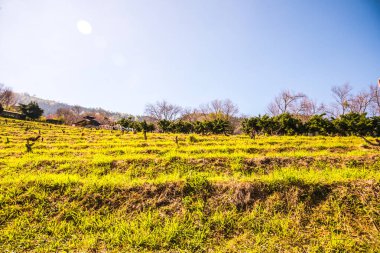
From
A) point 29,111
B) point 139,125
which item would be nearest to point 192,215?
point 139,125

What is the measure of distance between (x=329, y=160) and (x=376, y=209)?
204 inches

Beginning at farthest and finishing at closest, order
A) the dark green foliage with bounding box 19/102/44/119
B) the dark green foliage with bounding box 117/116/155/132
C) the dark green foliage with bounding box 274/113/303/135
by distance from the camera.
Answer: the dark green foliage with bounding box 19/102/44/119 → the dark green foliage with bounding box 117/116/155/132 → the dark green foliage with bounding box 274/113/303/135

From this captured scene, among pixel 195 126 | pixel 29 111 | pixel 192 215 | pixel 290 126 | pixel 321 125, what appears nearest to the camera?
pixel 192 215

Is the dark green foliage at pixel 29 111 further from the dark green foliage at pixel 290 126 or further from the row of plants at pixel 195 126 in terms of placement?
the dark green foliage at pixel 290 126

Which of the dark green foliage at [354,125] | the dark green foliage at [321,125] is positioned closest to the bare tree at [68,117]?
the dark green foliage at [321,125]

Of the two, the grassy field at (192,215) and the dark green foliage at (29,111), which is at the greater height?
the dark green foliage at (29,111)

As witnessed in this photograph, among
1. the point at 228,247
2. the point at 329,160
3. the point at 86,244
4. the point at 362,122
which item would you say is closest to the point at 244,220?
the point at 228,247

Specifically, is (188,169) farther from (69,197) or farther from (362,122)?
(362,122)

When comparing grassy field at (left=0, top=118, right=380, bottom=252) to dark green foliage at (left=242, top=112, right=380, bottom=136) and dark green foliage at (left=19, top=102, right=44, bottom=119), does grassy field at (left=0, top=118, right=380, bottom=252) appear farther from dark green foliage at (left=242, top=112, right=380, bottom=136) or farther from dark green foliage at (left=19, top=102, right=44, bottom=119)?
dark green foliage at (left=19, top=102, right=44, bottom=119)

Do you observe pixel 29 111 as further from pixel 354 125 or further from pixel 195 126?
pixel 354 125

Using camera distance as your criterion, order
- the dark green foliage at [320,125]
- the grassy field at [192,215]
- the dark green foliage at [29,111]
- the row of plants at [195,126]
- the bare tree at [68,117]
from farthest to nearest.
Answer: the bare tree at [68,117]
the dark green foliage at [29,111]
the row of plants at [195,126]
the dark green foliage at [320,125]
the grassy field at [192,215]

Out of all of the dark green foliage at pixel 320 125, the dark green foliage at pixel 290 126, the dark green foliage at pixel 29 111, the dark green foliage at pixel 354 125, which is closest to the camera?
the dark green foliage at pixel 354 125

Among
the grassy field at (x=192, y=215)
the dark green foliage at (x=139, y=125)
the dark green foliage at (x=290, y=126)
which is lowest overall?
the grassy field at (x=192, y=215)

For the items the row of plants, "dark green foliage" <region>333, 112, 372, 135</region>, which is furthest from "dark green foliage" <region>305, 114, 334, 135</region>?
the row of plants
